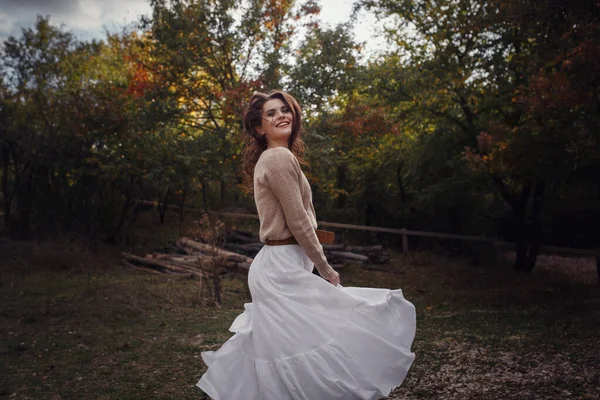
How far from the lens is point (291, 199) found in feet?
9.66

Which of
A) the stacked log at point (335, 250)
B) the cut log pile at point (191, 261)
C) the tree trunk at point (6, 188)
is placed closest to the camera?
the cut log pile at point (191, 261)

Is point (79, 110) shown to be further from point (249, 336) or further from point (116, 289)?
point (249, 336)

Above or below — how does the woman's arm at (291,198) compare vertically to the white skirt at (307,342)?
above

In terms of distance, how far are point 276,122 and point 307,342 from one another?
1244mm

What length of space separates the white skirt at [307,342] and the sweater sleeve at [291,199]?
13 centimetres

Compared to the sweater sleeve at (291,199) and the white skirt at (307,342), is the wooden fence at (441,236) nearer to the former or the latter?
the white skirt at (307,342)

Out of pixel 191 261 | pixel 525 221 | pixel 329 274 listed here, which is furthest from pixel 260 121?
pixel 525 221

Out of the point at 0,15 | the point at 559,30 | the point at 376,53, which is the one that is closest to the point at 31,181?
the point at 0,15

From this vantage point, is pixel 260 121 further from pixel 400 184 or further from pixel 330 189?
pixel 400 184

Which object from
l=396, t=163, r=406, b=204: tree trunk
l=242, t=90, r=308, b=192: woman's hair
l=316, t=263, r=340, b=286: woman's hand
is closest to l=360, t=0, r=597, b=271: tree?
l=396, t=163, r=406, b=204: tree trunk

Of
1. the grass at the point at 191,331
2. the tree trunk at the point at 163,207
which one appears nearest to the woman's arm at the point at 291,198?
the grass at the point at 191,331

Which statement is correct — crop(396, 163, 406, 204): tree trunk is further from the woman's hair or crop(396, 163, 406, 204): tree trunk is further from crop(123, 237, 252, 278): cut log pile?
the woman's hair

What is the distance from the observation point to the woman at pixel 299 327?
2797 mm

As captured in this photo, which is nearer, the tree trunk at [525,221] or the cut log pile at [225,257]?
the cut log pile at [225,257]
